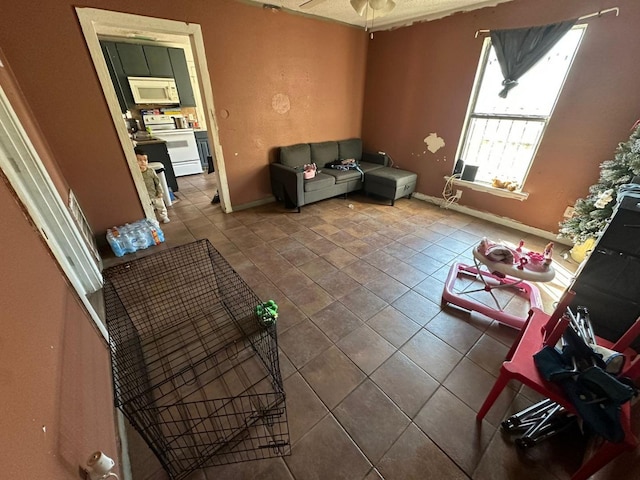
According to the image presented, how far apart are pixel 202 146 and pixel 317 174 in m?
3.02

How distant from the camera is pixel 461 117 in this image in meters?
3.38

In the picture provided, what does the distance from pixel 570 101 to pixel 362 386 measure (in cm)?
336

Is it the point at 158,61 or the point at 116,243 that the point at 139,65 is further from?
the point at 116,243

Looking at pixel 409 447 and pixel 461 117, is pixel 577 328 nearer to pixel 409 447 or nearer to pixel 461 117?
pixel 409 447

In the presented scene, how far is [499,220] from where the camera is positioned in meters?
3.41

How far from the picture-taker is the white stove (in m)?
4.67

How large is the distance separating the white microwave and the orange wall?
4.55 metres

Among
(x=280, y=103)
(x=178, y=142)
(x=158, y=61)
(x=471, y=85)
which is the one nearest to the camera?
(x=471, y=85)

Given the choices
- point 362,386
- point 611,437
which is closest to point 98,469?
point 362,386

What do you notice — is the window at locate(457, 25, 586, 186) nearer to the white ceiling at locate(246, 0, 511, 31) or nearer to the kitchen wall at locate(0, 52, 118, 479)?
the white ceiling at locate(246, 0, 511, 31)

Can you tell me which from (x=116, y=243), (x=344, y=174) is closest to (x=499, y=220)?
(x=344, y=174)

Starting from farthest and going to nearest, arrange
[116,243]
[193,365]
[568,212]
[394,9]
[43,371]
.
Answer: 1. [394,9]
2. [568,212]
3. [116,243]
4. [193,365]
5. [43,371]

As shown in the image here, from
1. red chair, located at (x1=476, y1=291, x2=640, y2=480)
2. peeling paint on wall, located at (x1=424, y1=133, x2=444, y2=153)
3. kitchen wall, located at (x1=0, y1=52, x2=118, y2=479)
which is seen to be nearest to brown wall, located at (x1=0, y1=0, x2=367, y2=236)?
peeling paint on wall, located at (x1=424, y1=133, x2=444, y2=153)

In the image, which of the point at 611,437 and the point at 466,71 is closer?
the point at 611,437
